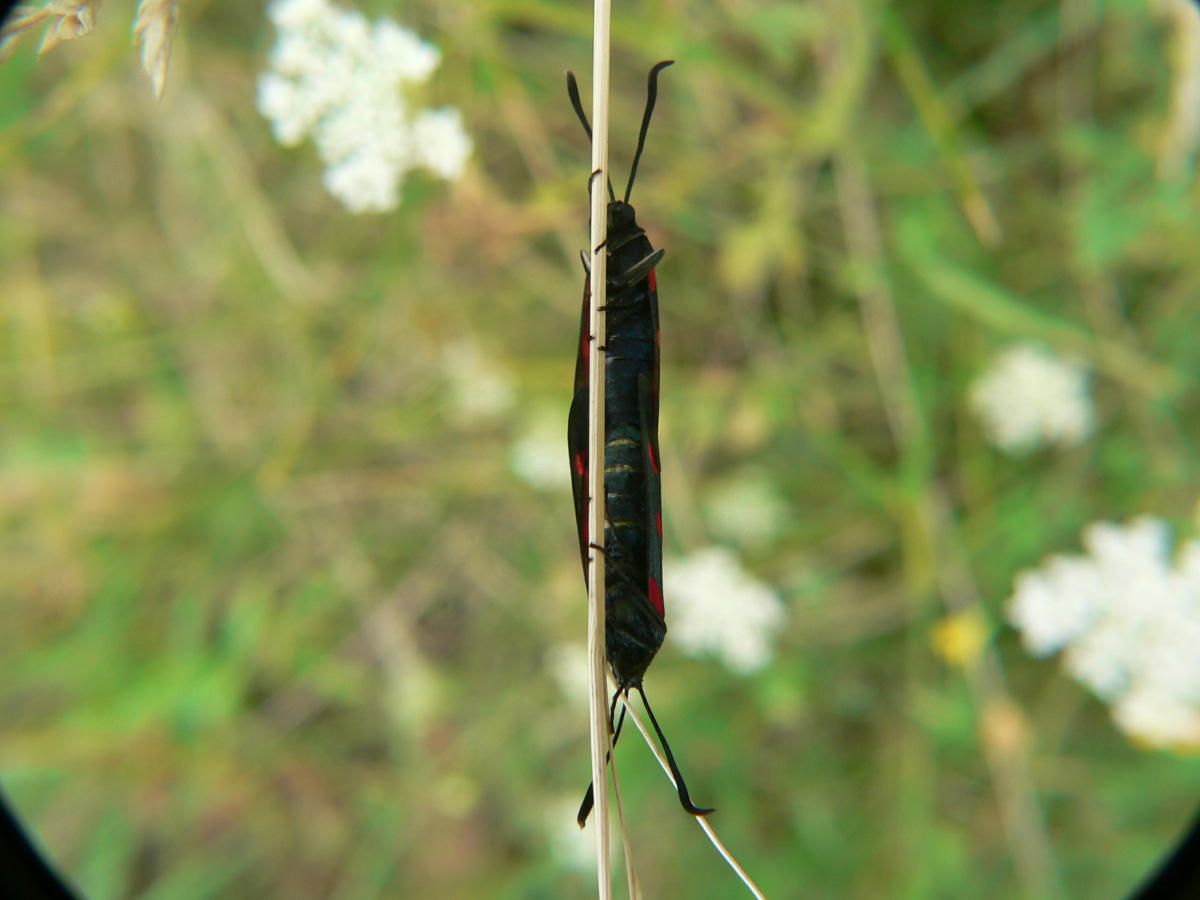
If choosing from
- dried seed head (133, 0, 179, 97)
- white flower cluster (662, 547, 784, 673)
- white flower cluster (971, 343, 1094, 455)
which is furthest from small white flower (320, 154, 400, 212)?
white flower cluster (971, 343, 1094, 455)

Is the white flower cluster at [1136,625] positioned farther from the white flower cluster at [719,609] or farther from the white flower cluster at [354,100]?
the white flower cluster at [354,100]

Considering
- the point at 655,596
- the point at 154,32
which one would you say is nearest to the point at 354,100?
the point at 154,32

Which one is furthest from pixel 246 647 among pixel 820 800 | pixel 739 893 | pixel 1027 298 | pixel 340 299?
pixel 1027 298

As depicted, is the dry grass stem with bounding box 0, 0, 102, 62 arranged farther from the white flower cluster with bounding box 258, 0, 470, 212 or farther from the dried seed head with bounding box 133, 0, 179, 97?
the white flower cluster with bounding box 258, 0, 470, 212

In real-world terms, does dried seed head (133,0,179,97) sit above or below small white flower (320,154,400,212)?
below

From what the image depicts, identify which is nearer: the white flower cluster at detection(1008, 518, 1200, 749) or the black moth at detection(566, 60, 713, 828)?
the black moth at detection(566, 60, 713, 828)

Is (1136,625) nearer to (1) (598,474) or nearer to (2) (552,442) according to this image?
(1) (598,474)

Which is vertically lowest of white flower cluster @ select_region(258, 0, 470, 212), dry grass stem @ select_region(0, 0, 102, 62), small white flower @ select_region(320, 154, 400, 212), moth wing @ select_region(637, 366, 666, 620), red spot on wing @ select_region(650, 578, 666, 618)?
red spot on wing @ select_region(650, 578, 666, 618)
